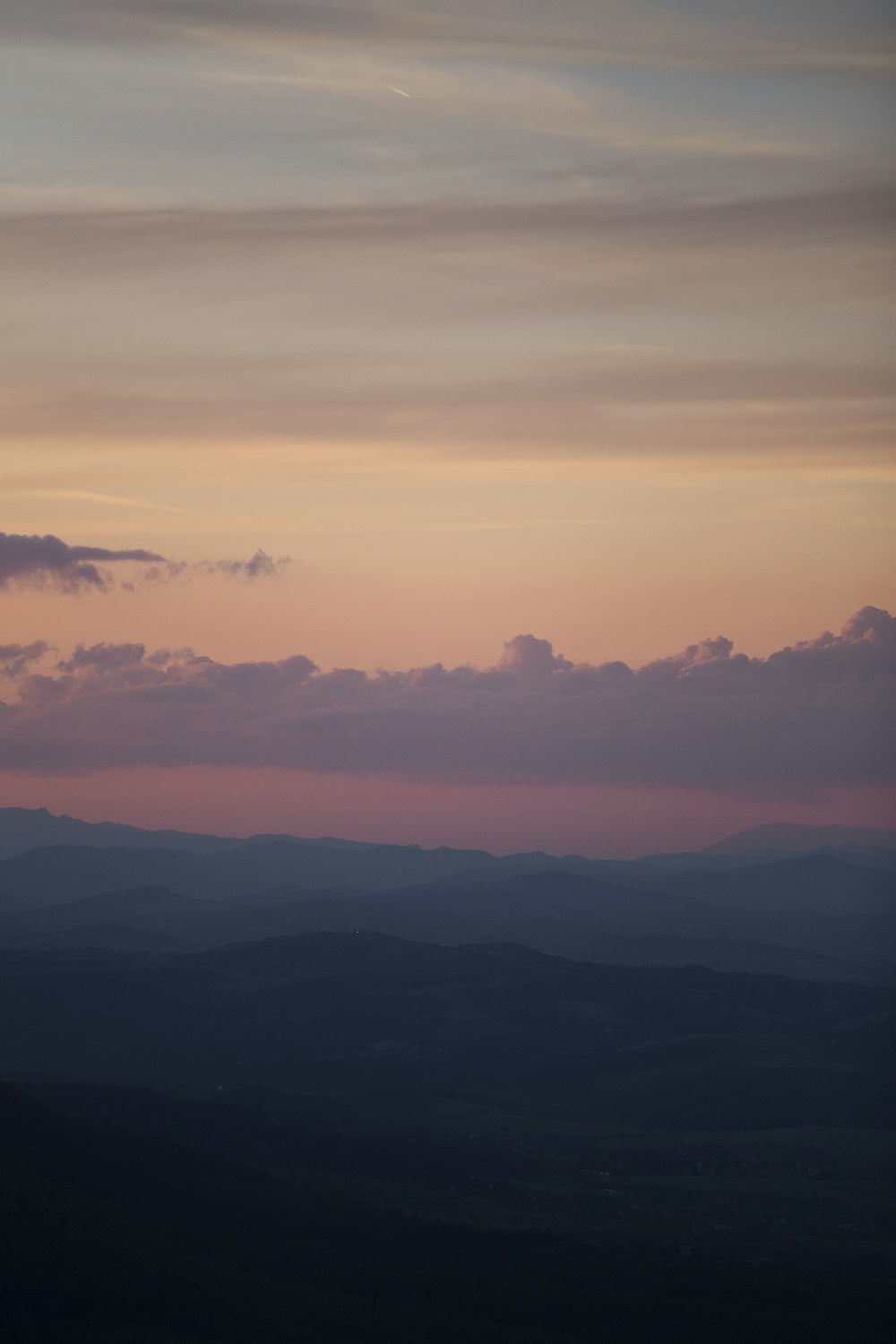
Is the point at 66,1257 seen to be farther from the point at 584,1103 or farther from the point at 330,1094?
the point at 584,1103

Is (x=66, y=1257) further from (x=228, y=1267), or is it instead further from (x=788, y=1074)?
(x=788, y=1074)

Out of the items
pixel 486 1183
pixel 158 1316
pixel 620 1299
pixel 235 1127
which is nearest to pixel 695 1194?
pixel 486 1183

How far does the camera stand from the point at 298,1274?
8988 cm

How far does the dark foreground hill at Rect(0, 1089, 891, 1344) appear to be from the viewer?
7881cm

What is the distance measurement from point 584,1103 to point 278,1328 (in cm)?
12166

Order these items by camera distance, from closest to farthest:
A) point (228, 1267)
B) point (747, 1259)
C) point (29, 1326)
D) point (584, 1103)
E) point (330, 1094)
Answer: point (29, 1326) → point (228, 1267) → point (747, 1259) → point (330, 1094) → point (584, 1103)

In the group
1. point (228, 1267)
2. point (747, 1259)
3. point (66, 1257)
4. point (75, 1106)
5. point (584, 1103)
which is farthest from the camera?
point (584, 1103)

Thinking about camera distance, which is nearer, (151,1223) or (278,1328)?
(278,1328)

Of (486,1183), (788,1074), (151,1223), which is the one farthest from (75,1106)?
(788,1074)

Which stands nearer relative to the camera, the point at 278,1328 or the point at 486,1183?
the point at 278,1328

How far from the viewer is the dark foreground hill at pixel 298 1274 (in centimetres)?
7881

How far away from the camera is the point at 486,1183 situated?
449 ft

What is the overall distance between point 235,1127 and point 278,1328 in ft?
215

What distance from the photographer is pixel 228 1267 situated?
8750cm
